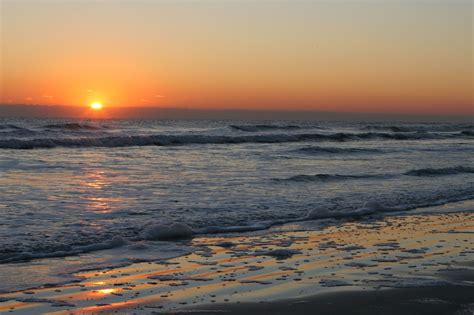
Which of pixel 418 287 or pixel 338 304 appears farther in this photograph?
pixel 418 287

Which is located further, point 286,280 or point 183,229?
point 183,229

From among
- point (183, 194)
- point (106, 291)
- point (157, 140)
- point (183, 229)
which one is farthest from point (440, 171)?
point (157, 140)

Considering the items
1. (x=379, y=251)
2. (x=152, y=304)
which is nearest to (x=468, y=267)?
(x=379, y=251)

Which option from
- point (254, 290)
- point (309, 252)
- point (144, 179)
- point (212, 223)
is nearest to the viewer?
point (254, 290)

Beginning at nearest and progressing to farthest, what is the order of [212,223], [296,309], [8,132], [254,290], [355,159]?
1. [296,309]
2. [254,290]
3. [212,223]
4. [355,159]
5. [8,132]

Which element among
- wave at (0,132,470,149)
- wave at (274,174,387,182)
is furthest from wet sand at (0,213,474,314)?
wave at (0,132,470,149)

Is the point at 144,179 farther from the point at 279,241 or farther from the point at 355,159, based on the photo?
the point at 355,159

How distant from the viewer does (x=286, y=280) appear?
265 inches

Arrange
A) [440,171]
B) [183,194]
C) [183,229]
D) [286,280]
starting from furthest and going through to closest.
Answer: [440,171]
[183,194]
[183,229]
[286,280]

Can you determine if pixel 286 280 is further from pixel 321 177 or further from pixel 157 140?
pixel 157 140

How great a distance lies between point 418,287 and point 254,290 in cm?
169

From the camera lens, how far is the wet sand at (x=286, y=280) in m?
5.81

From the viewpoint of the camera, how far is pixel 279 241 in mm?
9039

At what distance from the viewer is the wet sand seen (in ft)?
19.1
